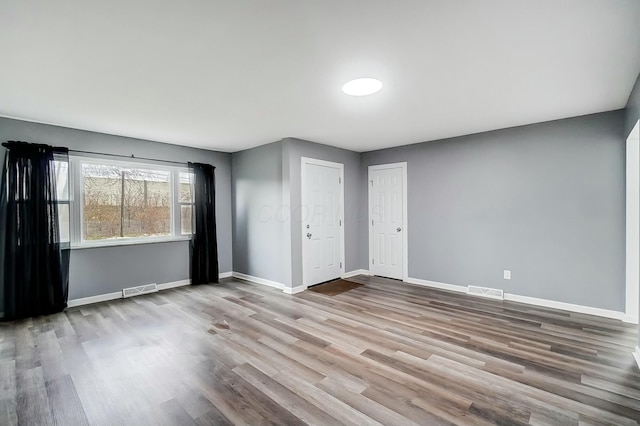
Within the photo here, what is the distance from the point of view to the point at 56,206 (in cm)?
383

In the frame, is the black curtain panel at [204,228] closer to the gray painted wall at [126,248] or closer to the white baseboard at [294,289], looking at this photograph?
the gray painted wall at [126,248]

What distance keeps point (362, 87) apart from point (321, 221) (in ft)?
9.06

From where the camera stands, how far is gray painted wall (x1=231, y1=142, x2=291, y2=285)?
4.82m

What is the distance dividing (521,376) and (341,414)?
57.4 inches

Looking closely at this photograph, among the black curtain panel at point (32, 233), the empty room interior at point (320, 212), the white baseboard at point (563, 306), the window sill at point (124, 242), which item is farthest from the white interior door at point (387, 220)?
the black curtain panel at point (32, 233)

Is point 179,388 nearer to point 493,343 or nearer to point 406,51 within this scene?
point 493,343

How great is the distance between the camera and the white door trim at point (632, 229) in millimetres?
3090

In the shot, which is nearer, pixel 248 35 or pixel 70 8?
pixel 70 8

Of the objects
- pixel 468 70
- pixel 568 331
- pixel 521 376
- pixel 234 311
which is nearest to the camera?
pixel 521 376

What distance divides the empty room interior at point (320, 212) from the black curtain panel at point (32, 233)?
25mm

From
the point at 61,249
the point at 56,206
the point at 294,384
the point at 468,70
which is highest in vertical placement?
the point at 468,70

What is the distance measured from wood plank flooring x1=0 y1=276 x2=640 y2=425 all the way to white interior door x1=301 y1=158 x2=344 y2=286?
3.78 feet

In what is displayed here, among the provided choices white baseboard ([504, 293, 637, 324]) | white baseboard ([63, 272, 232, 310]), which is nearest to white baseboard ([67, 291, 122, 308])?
white baseboard ([63, 272, 232, 310])

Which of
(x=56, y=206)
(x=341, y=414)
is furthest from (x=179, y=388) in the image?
(x=56, y=206)
